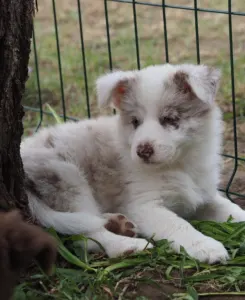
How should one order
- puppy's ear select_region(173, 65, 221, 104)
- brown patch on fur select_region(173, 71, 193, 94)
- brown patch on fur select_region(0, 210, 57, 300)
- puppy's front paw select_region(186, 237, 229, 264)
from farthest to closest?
brown patch on fur select_region(173, 71, 193, 94) < puppy's ear select_region(173, 65, 221, 104) < puppy's front paw select_region(186, 237, 229, 264) < brown patch on fur select_region(0, 210, 57, 300)

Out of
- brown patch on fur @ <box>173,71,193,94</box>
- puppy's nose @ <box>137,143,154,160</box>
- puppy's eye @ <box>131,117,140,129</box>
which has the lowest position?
puppy's nose @ <box>137,143,154,160</box>

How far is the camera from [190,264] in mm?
4008

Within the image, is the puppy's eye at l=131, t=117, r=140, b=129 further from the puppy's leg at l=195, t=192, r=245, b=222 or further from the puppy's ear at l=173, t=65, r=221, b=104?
the puppy's leg at l=195, t=192, r=245, b=222

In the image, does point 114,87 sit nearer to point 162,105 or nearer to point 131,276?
point 162,105

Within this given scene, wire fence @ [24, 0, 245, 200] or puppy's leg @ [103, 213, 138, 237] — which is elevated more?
wire fence @ [24, 0, 245, 200]

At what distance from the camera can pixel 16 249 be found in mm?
2744

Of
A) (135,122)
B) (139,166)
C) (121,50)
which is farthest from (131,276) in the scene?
(121,50)

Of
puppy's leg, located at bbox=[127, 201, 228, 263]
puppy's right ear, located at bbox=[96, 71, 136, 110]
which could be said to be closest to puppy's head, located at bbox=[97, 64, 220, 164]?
puppy's right ear, located at bbox=[96, 71, 136, 110]

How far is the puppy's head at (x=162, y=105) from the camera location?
170 inches

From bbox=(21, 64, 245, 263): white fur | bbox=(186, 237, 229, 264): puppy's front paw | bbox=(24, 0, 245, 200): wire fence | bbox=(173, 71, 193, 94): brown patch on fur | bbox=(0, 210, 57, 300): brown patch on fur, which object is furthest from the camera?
bbox=(24, 0, 245, 200): wire fence

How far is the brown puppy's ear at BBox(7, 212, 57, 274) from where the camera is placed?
2747 millimetres

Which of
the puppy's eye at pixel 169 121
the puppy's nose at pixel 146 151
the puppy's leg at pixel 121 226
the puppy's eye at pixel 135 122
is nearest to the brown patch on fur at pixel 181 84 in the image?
the puppy's eye at pixel 169 121

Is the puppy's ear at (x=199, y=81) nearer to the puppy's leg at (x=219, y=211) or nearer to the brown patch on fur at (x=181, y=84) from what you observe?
the brown patch on fur at (x=181, y=84)

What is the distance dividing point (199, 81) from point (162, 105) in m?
0.24
